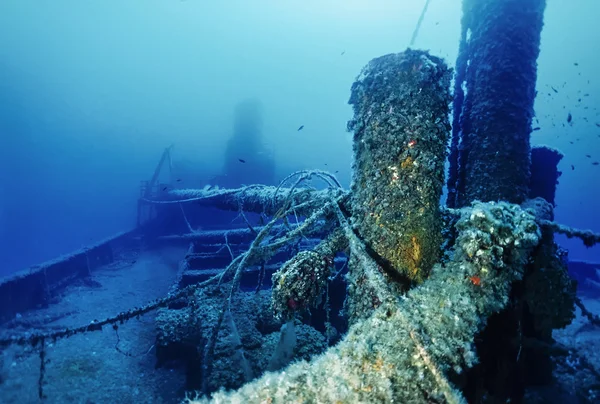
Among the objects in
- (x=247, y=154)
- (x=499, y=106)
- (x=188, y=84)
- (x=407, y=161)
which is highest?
(x=188, y=84)

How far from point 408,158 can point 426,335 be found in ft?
3.71

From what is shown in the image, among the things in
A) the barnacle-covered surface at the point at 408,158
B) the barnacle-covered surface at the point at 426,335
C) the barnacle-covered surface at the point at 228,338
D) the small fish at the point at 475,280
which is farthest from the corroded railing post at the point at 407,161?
the barnacle-covered surface at the point at 228,338

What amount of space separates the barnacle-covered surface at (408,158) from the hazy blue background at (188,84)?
9683cm

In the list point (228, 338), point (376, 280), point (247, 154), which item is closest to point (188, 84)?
point (247, 154)

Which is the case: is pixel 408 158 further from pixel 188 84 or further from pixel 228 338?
pixel 188 84

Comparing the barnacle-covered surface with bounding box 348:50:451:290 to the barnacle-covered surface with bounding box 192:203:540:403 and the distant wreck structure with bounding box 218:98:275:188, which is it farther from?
the distant wreck structure with bounding box 218:98:275:188

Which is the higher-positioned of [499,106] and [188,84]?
[188,84]

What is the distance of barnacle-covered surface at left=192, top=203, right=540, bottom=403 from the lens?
43.0 inches

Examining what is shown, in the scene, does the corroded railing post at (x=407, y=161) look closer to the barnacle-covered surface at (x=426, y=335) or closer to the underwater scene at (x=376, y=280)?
the underwater scene at (x=376, y=280)

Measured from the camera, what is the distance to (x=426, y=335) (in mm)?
1396

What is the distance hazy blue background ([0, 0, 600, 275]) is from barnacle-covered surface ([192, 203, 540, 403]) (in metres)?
97.3

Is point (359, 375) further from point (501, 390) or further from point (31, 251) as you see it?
point (31, 251)

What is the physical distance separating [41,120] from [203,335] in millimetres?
182519

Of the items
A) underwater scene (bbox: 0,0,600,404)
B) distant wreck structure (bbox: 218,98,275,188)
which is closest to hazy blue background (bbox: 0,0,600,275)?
distant wreck structure (bbox: 218,98,275,188)
